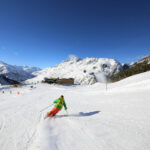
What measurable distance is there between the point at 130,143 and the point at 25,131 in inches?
190

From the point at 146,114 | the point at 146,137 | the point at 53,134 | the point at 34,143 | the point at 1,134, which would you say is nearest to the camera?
the point at 146,137

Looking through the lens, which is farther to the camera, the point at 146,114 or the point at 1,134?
the point at 146,114

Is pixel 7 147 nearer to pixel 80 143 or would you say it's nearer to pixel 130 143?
pixel 80 143

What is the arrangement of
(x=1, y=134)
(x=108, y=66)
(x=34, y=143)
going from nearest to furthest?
(x=34, y=143), (x=1, y=134), (x=108, y=66)

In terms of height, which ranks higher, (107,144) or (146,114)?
(146,114)

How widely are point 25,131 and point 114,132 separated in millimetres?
4433

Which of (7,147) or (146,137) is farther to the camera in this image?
(7,147)

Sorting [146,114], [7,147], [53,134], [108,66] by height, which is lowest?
[7,147]

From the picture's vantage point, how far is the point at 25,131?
404 cm

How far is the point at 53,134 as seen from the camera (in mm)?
3523

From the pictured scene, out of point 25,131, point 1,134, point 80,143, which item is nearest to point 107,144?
point 80,143

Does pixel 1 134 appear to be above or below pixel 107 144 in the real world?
below

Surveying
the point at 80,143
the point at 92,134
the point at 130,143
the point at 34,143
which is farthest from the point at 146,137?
the point at 34,143

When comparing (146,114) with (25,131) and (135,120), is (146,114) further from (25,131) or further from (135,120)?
(25,131)
